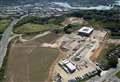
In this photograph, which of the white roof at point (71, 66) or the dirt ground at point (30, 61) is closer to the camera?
the dirt ground at point (30, 61)

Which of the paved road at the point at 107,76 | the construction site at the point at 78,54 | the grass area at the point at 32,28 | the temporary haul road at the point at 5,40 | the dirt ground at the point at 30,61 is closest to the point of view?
the paved road at the point at 107,76

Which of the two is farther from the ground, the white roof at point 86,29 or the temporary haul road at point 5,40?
the white roof at point 86,29

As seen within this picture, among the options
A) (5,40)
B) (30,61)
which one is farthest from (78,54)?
(5,40)

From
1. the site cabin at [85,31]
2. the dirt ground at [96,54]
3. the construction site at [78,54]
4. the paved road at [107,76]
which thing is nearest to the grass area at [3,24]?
the construction site at [78,54]

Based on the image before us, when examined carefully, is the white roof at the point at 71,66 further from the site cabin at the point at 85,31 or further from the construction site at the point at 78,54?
the site cabin at the point at 85,31

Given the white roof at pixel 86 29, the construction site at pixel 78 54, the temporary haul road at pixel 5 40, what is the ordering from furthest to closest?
the white roof at pixel 86 29 → the temporary haul road at pixel 5 40 → the construction site at pixel 78 54

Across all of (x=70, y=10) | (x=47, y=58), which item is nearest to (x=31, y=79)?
(x=47, y=58)

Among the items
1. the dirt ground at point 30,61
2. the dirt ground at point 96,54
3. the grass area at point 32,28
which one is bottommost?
the dirt ground at point 30,61

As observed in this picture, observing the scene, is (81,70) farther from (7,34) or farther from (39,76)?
(7,34)
